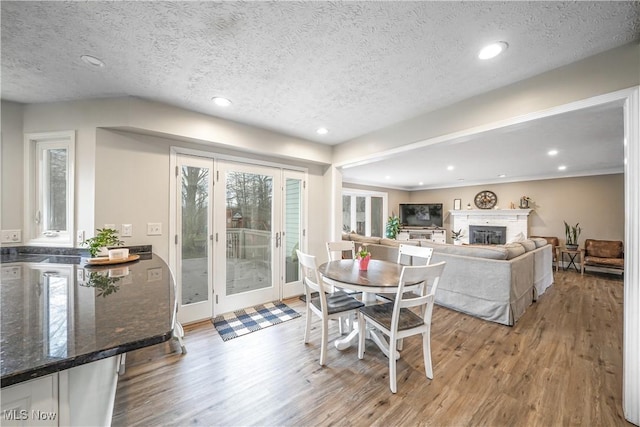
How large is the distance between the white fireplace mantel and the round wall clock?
237 mm

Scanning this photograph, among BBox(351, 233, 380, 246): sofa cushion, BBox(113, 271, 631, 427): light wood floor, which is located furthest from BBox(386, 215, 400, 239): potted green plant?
BBox(113, 271, 631, 427): light wood floor

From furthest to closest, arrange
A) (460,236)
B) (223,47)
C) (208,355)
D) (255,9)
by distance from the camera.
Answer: (460,236) < (208,355) < (223,47) < (255,9)

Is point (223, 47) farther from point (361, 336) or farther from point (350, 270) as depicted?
point (361, 336)

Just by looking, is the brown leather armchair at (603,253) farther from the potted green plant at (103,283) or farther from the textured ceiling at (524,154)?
the potted green plant at (103,283)

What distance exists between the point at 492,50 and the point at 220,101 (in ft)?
7.62

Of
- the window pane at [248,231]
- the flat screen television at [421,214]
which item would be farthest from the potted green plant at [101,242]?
the flat screen television at [421,214]

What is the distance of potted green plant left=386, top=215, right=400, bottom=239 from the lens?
26.5 ft

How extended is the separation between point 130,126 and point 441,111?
123 inches

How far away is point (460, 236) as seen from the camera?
7.68m

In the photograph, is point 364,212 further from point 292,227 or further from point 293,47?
point 293,47

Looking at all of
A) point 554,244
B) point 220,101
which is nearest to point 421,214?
point 554,244

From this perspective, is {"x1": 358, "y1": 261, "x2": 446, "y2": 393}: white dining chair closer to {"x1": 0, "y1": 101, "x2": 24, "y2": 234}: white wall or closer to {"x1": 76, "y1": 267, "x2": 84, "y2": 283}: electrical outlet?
{"x1": 76, "y1": 267, "x2": 84, "y2": 283}: electrical outlet

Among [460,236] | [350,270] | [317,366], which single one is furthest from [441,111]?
[460,236]

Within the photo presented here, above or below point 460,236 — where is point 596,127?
above
